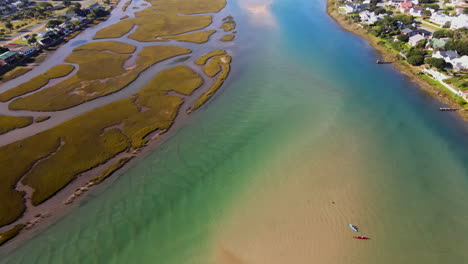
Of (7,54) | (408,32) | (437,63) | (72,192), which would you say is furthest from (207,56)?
(408,32)

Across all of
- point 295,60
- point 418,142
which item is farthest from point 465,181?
point 295,60

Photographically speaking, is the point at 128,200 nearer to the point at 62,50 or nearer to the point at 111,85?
the point at 111,85

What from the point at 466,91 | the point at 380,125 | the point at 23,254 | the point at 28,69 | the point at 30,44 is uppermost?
the point at 30,44

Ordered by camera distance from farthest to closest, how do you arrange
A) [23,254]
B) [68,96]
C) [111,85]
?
[111,85] < [68,96] < [23,254]

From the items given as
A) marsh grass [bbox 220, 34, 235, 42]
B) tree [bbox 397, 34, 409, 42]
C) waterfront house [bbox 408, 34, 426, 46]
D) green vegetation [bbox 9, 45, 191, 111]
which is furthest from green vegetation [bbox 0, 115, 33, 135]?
waterfront house [bbox 408, 34, 426, 46]

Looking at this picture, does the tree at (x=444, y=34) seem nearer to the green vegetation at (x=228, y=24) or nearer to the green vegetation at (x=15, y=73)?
the green vegetation at (x=228, y=24)

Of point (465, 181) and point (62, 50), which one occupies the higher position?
point (62, 50)
